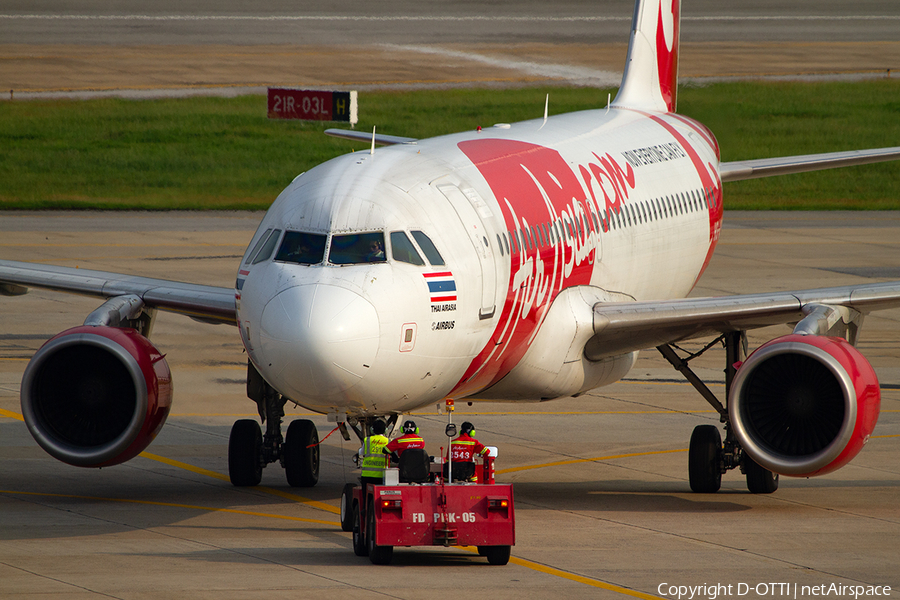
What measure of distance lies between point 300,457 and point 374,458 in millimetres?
4316

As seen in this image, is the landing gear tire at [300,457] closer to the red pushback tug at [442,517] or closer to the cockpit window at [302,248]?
the red pushback tug at [442,517]

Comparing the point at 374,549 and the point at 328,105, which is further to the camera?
the point at 328,105

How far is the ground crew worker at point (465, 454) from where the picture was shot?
16844 mm

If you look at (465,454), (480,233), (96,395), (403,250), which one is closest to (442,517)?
(465,454)

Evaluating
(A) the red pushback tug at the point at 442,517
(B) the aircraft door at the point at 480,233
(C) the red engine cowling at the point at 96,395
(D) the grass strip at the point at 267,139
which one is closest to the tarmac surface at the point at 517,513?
(A) the red pushback tug at the point at 442,517

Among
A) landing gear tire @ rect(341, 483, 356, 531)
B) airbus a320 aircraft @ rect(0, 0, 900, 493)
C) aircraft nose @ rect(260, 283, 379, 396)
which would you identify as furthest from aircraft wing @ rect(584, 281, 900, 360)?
aircraft nose @ rect(260, 283, 379, 396)

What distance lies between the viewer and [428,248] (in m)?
16.4

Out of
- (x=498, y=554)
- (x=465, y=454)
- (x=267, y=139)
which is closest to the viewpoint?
(x=498, y=554)

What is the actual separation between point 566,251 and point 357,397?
5964 mm

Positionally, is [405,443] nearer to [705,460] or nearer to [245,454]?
[245,454]

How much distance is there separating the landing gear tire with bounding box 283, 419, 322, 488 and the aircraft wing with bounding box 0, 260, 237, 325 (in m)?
1.87

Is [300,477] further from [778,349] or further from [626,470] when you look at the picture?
[778,349]

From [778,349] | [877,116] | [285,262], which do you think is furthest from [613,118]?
[877,116]

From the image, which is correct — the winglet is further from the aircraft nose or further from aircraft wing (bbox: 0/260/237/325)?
the aircraft nose
